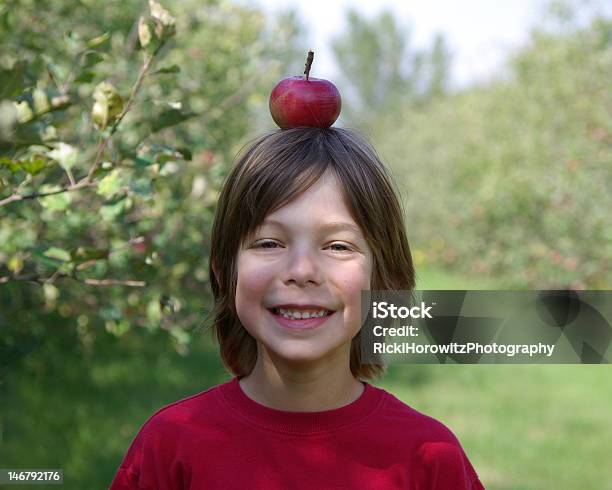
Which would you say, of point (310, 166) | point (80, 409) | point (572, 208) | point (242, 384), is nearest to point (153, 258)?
point (242, 384)

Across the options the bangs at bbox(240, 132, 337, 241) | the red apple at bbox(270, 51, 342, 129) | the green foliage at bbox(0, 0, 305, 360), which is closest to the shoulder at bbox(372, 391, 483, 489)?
the bangs at bbox(240, 132, 337, 241)

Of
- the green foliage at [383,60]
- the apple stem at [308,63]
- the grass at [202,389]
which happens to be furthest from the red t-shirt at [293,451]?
the green foliage at [383,60]

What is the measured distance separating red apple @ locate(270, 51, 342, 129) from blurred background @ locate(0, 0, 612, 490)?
21cm

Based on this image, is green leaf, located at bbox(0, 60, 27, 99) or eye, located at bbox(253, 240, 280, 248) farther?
eye, located at bbox(253, 240, 280, 248)

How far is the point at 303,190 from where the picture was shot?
1644 millimetres

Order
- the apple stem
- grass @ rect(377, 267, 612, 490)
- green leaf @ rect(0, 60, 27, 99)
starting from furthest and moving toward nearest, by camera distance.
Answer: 1. grass @ rect(377, 267, 612, 490)
2. the apple stem
3. green leaf @ rect(0, 60, 27, 99)

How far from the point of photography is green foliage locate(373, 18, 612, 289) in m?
7.63

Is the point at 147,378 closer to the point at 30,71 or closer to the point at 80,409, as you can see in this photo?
the point at 80,409

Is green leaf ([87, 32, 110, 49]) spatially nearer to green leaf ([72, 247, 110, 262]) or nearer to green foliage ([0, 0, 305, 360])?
green foliage ([0, 0, 305, 360])

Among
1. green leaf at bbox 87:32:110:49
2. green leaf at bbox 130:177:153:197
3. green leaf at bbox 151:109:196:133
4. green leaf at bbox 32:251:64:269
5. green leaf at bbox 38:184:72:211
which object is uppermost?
green leaf at bbox 87:32:110:49

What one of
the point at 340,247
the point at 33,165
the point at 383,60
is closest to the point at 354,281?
the point at 340,247

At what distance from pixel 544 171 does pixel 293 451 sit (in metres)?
7.89

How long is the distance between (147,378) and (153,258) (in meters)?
4.27

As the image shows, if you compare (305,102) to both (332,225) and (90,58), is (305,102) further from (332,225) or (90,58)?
(90,58)
